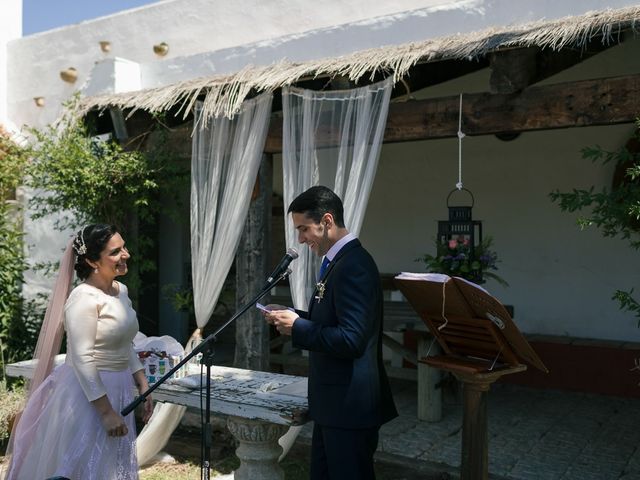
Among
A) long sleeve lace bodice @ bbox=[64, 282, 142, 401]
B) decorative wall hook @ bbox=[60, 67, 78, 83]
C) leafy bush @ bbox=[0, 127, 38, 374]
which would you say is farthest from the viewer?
decorative wall hook @ bbox=[60, 67, 78, 83]

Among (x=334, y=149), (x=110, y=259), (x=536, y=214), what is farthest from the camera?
(x=536, y=214)

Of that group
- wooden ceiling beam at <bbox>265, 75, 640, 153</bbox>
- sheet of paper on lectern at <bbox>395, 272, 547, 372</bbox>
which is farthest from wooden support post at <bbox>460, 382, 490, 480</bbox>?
wooden ceiling beam at <bbox>265, 75, 640, 153</bbox>

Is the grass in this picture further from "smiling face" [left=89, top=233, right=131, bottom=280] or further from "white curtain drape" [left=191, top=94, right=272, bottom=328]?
"smiling face" [left=89, top=233, right=131, bottom=280]

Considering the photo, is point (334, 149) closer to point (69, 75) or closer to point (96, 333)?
point (96, 333)

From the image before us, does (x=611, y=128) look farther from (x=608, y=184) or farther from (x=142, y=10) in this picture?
(x=142, y=10)

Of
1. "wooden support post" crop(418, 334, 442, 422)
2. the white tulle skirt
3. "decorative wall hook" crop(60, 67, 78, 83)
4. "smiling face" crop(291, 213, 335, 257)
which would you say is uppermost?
"decorative wall hook" crop(60, 67, 78, 83)

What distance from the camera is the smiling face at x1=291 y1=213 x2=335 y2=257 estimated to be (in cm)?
262

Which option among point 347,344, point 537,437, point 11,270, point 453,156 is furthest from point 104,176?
point 537,437

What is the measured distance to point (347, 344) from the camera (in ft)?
7.97

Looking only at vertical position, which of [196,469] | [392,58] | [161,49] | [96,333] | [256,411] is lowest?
[196,469]

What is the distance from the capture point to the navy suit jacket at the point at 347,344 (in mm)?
2463

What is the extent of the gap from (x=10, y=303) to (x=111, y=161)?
1865 mm

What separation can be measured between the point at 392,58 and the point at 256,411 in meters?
Result: 2.39

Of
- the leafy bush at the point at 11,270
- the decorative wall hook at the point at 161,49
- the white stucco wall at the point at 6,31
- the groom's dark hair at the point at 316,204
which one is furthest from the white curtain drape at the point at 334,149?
the white stucco wall at the point at 6,31
